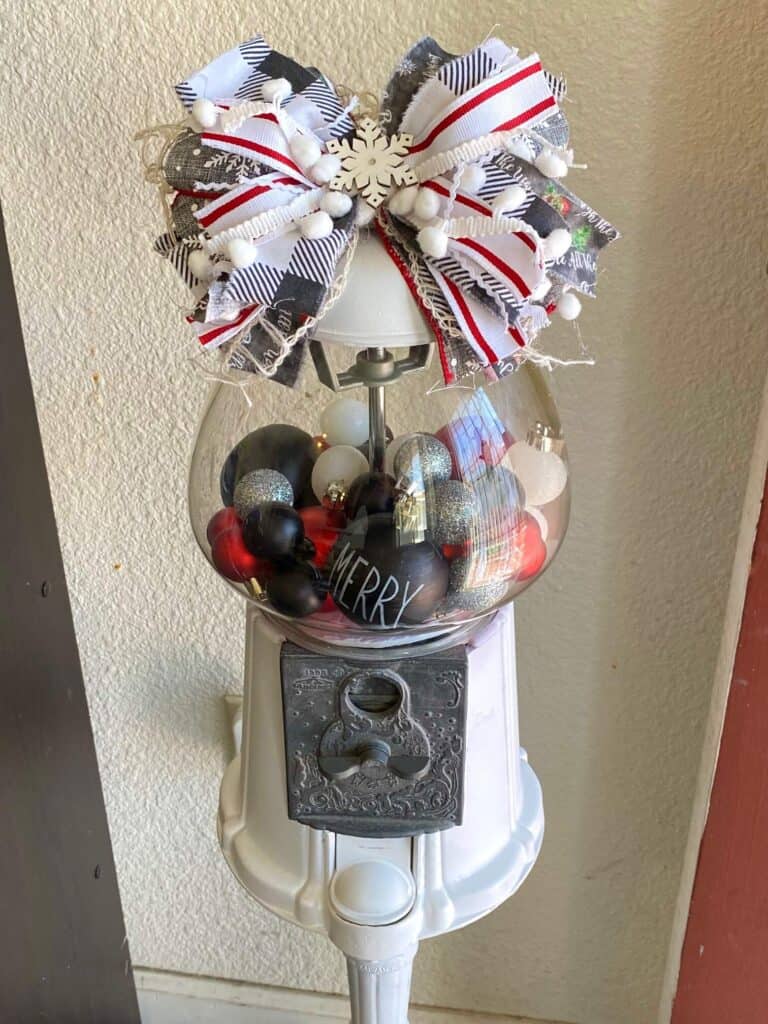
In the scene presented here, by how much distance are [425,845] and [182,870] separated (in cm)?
57

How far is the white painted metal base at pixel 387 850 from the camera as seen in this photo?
701 millimetres

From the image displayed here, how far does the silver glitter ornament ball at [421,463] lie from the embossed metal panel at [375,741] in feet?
0.40

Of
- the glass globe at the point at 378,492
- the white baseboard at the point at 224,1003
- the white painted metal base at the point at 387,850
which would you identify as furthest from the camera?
the white baseboard at the point at 224,1003

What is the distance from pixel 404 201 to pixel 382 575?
211 mm

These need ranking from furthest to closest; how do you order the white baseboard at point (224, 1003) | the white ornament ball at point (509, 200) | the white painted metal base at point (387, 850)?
the white baseboard at point (224, 1003), the white painted metal base at point (387, 850), the white ornament ball at point (509, 200)

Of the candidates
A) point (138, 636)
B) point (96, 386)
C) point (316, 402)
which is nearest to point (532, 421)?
point (316, 402)

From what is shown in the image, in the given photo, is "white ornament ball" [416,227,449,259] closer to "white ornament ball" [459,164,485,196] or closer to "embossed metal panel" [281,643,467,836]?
"white ornament ball" [459,164,485,196]

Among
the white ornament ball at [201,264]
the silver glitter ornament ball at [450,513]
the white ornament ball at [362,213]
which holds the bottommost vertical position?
the silver glitter ornament ball at [450,513]

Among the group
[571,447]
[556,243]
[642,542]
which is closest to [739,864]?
[642,542]

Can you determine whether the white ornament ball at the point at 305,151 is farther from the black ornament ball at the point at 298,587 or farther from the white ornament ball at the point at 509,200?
the black ornament ball at the point at 298,587

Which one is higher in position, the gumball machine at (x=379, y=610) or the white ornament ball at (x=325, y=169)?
the white ornament ball at (x=325, y=169)

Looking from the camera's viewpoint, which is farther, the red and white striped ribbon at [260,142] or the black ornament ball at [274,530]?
the black ornament ball at [274,530]

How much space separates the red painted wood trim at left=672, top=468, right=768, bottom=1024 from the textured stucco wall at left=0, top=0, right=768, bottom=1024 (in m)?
0.10

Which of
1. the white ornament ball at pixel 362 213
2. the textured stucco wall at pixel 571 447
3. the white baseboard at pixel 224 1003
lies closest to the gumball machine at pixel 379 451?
the white ornament ball at pixel 362 213
